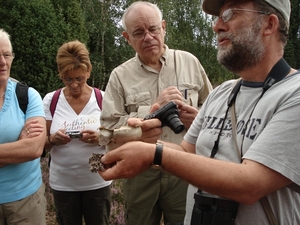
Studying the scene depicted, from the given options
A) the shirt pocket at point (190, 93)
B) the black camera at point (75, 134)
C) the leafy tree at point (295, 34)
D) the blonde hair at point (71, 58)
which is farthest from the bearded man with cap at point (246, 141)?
the leafy tree at point (295, 34)

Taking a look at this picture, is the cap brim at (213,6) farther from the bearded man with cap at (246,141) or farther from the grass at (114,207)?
the grass at (114,207)

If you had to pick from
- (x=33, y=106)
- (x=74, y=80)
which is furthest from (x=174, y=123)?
(x=74, y=80)

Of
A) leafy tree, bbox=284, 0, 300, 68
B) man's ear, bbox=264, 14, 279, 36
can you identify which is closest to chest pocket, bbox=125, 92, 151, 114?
man's ear, bbox=264, 14, 279, 36

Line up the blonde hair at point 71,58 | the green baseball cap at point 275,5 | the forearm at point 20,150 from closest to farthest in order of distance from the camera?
the green baseball cap at point 275,5
the forearm at point 20,150
the blonde hair at point 71,58

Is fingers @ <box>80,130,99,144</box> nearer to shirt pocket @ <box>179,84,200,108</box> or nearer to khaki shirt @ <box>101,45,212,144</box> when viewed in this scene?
khaki shirt @ <box>101,45,212,144</box>

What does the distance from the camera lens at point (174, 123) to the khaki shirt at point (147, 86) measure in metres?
1.06

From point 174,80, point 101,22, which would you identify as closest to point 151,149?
point 174,80

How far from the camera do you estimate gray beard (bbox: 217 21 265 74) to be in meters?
1.79

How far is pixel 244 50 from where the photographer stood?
1.81 m

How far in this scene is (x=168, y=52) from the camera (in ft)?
10.6

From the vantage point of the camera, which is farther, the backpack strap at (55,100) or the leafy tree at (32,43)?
Answer: the leafy tree at (32,43)

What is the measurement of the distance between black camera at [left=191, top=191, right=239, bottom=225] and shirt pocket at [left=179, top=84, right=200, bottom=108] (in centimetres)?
131

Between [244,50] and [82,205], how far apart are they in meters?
2.57

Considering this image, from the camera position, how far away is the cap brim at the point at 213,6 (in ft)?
6.55
